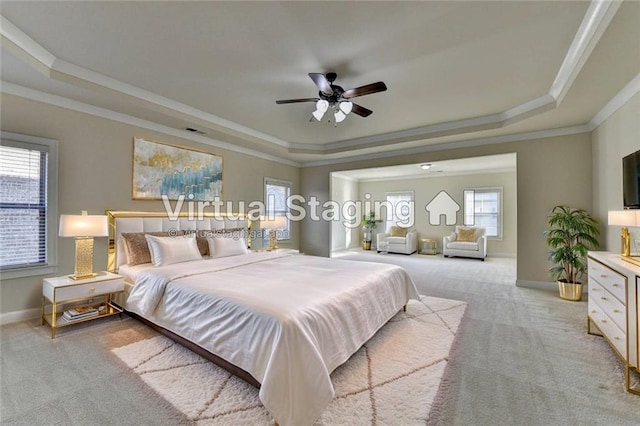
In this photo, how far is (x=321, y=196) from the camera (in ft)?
22.9

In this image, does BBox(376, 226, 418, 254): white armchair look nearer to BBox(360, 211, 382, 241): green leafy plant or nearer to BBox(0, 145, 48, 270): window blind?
BBox(360, 211, 382, 241): green leafy plant

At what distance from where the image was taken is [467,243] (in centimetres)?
771

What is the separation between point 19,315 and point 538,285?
7081 mm

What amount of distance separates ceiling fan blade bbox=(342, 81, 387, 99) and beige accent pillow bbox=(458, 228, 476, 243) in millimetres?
6620

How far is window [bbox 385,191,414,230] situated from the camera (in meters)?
9.47

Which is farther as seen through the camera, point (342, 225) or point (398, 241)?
point (342, 225)

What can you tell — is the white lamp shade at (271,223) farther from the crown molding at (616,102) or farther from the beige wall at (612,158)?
the crown molding at (616,102)

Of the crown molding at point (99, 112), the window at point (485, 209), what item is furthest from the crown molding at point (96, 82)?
the window at point (485, 209)

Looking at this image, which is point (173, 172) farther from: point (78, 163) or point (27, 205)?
point (27, 205)

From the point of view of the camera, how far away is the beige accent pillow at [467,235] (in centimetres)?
787

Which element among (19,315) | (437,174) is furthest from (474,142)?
(19,315)

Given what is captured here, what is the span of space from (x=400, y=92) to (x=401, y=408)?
10.8 feet

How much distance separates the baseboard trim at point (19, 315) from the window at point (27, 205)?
428 mm

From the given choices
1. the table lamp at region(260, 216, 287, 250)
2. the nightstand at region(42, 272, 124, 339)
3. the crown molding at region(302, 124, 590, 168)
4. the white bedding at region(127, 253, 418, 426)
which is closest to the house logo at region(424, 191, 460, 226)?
the crown molding at region(302, 124, 590, 168)
